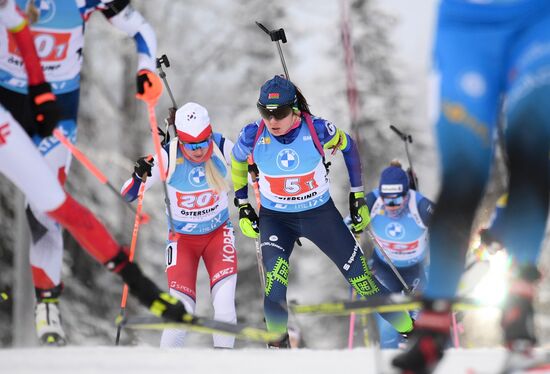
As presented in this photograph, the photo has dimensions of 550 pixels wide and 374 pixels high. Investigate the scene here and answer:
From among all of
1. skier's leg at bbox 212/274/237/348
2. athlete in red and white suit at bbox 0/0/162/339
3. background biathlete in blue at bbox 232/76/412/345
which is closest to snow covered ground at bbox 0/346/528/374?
athlete in red and white suit at bbox 0/0/162/339

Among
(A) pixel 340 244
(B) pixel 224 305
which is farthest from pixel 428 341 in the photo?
(B) pixel 224 305

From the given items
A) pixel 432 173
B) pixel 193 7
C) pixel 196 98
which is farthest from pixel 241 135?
pixel 432 173

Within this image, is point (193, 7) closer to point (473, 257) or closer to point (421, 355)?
point (473, 257)

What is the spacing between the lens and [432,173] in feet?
91.8

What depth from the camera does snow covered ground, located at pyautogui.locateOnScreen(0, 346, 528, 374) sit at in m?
3.57

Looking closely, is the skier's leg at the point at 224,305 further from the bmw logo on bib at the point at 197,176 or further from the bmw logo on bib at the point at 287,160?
the bmw logo on bib at the point at 287,160

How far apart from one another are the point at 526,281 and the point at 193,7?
76.8 ft

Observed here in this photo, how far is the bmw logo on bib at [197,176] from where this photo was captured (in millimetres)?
7059

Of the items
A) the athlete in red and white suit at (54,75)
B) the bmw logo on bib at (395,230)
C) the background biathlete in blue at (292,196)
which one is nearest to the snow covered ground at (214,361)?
the athlete in red and white suit at (54,75)

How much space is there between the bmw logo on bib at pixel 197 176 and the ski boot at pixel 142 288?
2.94 m

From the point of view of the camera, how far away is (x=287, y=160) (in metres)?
6.53

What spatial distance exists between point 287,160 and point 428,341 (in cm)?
368

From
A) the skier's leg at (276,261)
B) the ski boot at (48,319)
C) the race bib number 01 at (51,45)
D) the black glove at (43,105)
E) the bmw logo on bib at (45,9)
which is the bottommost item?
the skier's leg at (276,261)

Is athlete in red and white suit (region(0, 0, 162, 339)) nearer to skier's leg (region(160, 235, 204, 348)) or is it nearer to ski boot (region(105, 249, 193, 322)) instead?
ski boot (region(105, 249, 193, 322))
